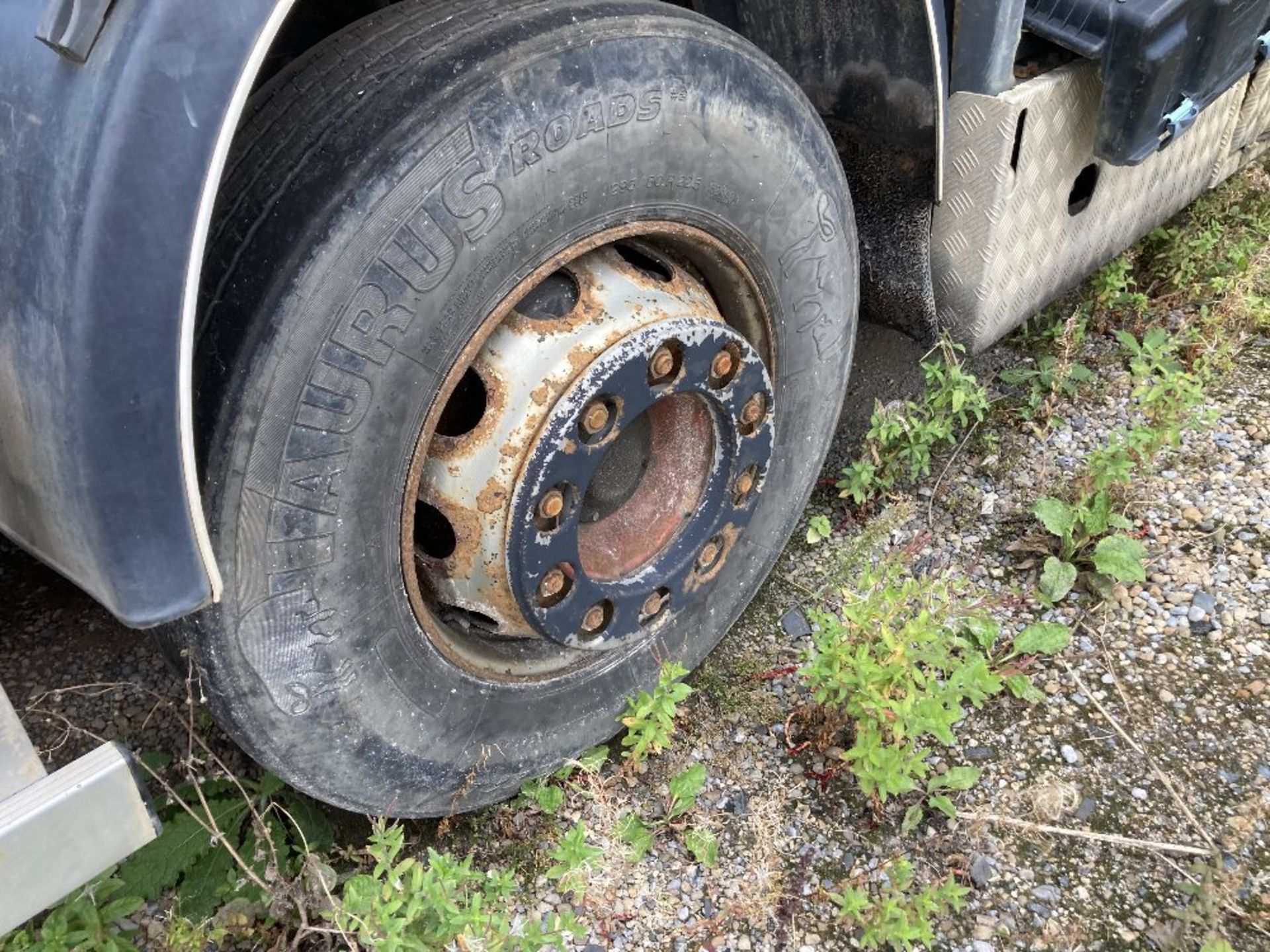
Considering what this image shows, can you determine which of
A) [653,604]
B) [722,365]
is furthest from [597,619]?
[722,365]

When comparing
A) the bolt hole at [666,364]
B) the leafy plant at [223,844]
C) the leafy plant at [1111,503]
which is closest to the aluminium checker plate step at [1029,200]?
the leafy plant at [1111,503]

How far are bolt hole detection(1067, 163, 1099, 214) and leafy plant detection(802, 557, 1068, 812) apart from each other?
3.65 ft

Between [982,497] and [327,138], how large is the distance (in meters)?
1.90

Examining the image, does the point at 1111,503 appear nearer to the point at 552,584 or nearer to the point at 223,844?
the point at 552,584

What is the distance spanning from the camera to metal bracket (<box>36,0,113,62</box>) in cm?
105

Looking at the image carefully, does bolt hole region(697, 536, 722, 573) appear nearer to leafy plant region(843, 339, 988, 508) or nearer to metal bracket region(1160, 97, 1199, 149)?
leafy plant region(843, 339, 988, 508)

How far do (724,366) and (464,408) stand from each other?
44 cm

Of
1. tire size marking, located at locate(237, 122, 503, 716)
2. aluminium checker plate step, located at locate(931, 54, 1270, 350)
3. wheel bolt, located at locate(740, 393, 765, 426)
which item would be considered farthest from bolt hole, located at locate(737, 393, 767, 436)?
aluminium checker plate step, located at locate(931, 54, 1270, 350)

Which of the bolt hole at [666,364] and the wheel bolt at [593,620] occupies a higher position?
the bolt hole at [666,364]

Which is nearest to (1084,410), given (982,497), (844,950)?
(982,497)

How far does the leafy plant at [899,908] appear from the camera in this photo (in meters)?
1.74

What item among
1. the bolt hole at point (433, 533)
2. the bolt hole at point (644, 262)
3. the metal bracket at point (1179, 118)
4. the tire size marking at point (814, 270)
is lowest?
the bolt hole at point (433, 533)

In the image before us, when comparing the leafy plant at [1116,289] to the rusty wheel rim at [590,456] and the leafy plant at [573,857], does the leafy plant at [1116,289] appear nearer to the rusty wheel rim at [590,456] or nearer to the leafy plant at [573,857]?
the rusty wheel rim at [590,456]

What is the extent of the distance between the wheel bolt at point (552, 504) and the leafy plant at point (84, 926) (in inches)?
40.0
